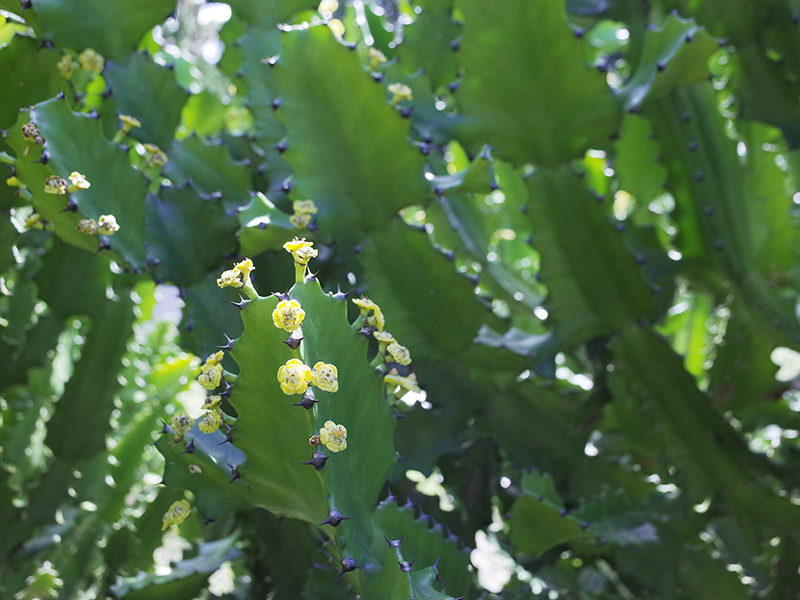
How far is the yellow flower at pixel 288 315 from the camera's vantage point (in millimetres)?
820

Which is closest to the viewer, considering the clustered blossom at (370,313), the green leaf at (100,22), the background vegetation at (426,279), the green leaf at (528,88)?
the clustered blossom at (370,313)

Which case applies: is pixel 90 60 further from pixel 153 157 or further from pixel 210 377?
pixel 210 377

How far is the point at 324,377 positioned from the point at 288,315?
0.30 feet

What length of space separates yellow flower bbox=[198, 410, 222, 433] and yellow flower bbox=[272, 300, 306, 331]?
8.7 inches

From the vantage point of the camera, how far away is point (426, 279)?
149cm

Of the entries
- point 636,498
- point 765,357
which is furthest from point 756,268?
point 636,498

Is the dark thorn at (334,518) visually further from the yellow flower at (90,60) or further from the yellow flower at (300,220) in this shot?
the yellow flower at (90,60)

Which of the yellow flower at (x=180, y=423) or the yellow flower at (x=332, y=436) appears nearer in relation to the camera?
the yellow flower at (x=332, y=436)

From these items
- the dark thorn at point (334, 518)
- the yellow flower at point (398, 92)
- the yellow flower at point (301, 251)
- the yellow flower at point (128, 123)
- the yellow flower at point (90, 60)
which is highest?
the yellow flower at point (90, 60)

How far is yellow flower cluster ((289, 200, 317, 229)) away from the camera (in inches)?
52.2

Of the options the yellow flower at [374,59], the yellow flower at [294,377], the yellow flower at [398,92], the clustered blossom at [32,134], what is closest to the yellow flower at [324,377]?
the yellow flower at [294,377]

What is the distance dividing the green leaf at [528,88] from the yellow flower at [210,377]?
2.75ft

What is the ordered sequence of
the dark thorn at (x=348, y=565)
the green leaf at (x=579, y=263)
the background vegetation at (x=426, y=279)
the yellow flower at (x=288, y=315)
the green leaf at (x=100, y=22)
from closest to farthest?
the yellow flower at (x=288, y=315) → the dark thorn at (x=348, y=565) → the background vegetation at (x=426, y=279) → the green leaf at (x=100, y=22) → the green leaf at (x=579, y=263)

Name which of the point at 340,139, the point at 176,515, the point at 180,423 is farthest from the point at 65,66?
the point at 176,515
